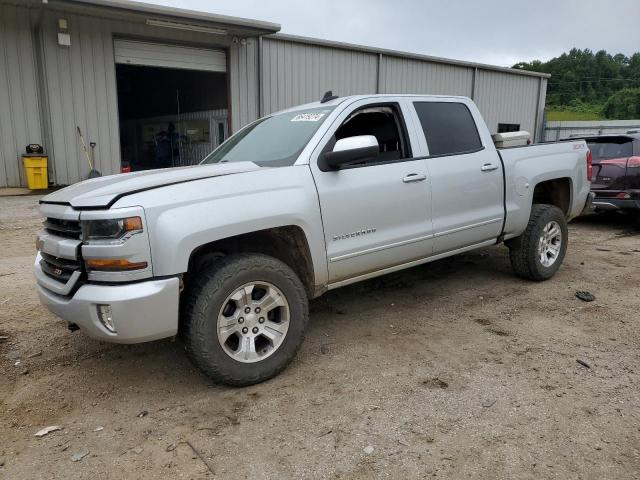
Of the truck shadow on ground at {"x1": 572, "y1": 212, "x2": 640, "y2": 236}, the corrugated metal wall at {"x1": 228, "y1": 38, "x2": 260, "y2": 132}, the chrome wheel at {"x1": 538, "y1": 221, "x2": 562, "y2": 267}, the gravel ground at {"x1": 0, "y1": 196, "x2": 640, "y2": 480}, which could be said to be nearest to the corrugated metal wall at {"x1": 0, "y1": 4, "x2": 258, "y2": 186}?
the corrugated metal wall at {"x1": 228, "y1": 38, "x2": 260, "y2": 132}

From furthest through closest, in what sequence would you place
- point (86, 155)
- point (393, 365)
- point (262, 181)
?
1. point (86, 155)
2. point (393, 365)
3. point (262, 181)

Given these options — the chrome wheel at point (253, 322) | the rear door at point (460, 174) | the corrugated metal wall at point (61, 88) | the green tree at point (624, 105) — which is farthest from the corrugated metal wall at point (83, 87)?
the green tree at point (624, 105)

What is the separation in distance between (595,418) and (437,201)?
2.11m

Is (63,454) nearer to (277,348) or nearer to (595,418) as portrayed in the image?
(277,348)

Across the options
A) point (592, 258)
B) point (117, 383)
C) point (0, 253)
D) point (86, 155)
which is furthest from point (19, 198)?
point (592, 258)

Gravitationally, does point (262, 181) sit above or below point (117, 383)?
above

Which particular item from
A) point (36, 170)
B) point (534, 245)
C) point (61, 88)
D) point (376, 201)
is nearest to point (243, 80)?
point (61, 88)

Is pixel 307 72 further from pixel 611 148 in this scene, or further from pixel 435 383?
pixel 435 383

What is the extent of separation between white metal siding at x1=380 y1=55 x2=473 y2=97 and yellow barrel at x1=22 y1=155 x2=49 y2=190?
34.3 feet

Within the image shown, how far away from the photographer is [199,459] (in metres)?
2.66

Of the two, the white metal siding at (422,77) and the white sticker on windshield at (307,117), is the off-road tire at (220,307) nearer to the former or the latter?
the white sticker on windshield at (307,117)

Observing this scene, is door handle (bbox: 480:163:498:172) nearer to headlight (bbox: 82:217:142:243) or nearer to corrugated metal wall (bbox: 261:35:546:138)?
headlight (bbox: 82:217:142:243)

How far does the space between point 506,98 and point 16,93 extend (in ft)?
59.2

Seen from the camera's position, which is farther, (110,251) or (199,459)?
(110,251)
